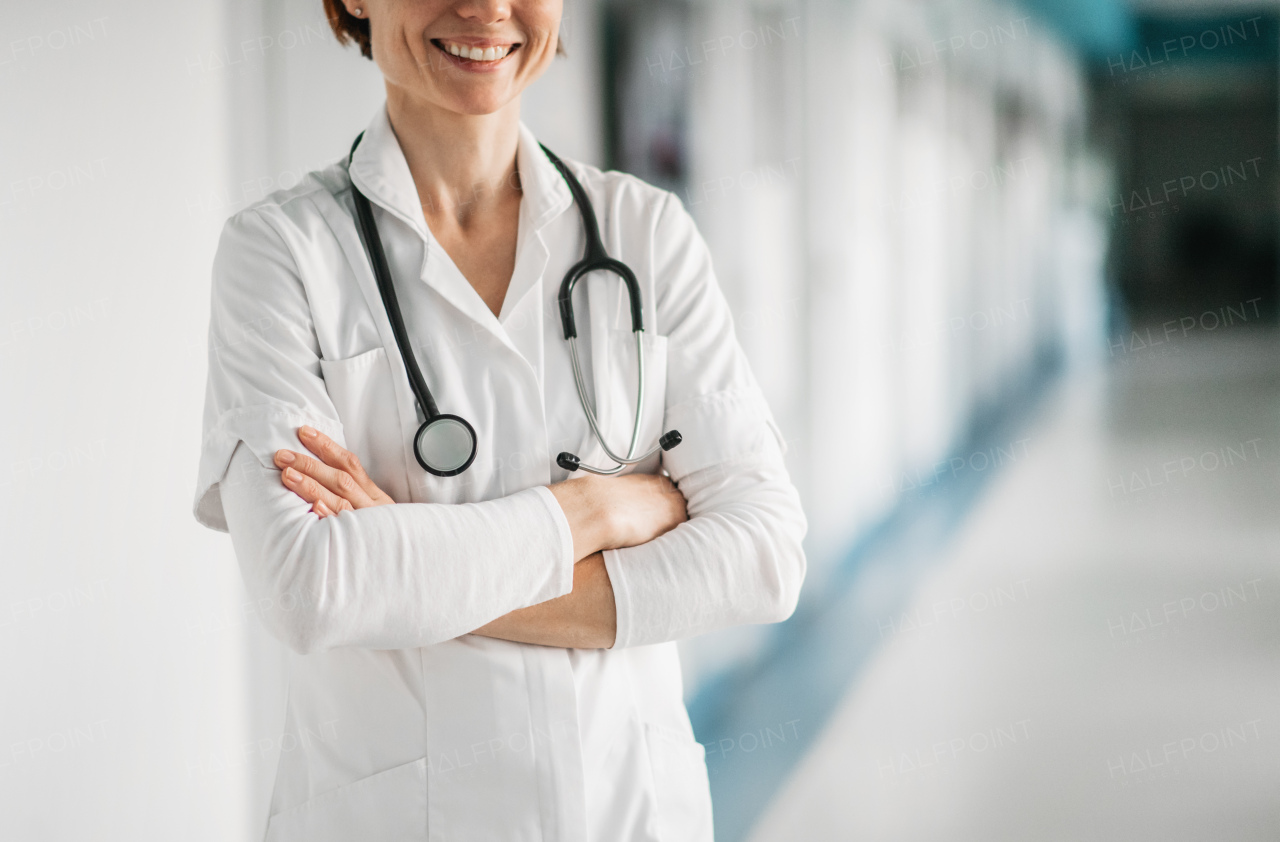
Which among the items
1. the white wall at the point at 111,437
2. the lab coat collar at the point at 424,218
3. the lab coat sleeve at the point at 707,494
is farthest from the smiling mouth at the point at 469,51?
the white wall at the point at 111,437

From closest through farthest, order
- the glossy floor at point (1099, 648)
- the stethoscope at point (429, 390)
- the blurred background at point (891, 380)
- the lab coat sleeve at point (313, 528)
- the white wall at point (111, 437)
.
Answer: the lab coat sleeve at point (313, 528), the stethoscope at point (429, 390), the white wall at point (111, 437), the blurred background at point (891, 380), the glossy floor at point (1099, 648)

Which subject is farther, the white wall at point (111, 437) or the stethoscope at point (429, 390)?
the white wall at point (111, 437)

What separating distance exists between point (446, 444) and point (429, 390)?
0.22ft

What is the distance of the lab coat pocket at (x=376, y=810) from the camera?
3.19ft

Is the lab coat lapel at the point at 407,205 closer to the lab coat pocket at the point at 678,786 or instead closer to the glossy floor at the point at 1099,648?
the lab coat pocket at the point at 678,786

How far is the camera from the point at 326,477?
3.05 ft

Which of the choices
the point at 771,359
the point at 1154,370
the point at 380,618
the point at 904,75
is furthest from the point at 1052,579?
the point at 380,618

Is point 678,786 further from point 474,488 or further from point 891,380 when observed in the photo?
point 891,380

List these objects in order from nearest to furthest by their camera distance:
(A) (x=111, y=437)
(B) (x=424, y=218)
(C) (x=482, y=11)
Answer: (C) (x=482, y=11) < (B) (x=424, y=218) < (A) (x=111, y=437)

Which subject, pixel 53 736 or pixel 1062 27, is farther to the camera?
pixel 1062 27

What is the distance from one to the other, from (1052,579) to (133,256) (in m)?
2.66

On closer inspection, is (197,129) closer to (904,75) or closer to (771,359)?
(771,359)

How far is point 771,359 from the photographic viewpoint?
2848 mm

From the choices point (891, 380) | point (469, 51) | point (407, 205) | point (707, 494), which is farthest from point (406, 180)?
point (891, 380)
